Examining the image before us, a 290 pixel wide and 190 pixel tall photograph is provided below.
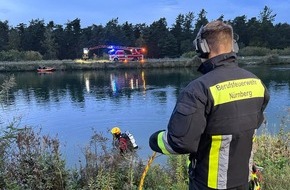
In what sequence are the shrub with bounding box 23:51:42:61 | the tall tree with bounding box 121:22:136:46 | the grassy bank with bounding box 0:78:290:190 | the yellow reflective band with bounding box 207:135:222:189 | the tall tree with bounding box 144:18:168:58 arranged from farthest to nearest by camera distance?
the tall tree with bounding box 121:22:136:46, the tall tree with bounding box 144:18:168:58, the shrub with bounding box 23:51:42:61, the grassy bank with bounding box 0:78:290:190, the yellow reflective band with bounding box 207:135:222:189

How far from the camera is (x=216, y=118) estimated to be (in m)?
2.52

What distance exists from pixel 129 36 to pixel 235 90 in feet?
282

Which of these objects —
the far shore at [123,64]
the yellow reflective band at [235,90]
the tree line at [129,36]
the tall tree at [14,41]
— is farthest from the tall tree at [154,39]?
the yellow reflective band at [235,90]

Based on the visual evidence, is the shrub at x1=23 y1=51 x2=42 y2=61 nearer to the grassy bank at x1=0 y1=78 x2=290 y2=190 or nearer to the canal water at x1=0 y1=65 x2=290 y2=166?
the canal water at x1=0 y1=65 x2=290 y2=166

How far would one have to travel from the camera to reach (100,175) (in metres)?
4.80

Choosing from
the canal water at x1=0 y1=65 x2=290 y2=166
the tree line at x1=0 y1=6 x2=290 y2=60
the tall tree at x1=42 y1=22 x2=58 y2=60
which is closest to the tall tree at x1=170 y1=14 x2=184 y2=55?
the tree line at x1=0 y1=6 x2=290 y2=60

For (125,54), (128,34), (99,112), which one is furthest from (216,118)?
(128,34)

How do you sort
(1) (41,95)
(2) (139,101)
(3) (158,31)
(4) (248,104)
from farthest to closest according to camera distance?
(3) (158,31) → (1) (41,95) → (2) (139,101) → (4) (248,104)

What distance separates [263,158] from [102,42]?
80.0m

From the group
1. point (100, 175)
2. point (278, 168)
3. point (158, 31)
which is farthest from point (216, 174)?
point (158, 31)

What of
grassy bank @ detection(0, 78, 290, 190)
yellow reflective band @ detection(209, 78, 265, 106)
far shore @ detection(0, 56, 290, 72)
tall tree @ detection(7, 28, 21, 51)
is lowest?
far shore @ detection(0, 56, 290, 72)

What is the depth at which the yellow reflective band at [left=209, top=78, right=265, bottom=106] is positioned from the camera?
249 centimetres

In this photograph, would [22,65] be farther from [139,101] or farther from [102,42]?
[139,101]

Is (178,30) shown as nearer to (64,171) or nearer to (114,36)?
(114,36)
